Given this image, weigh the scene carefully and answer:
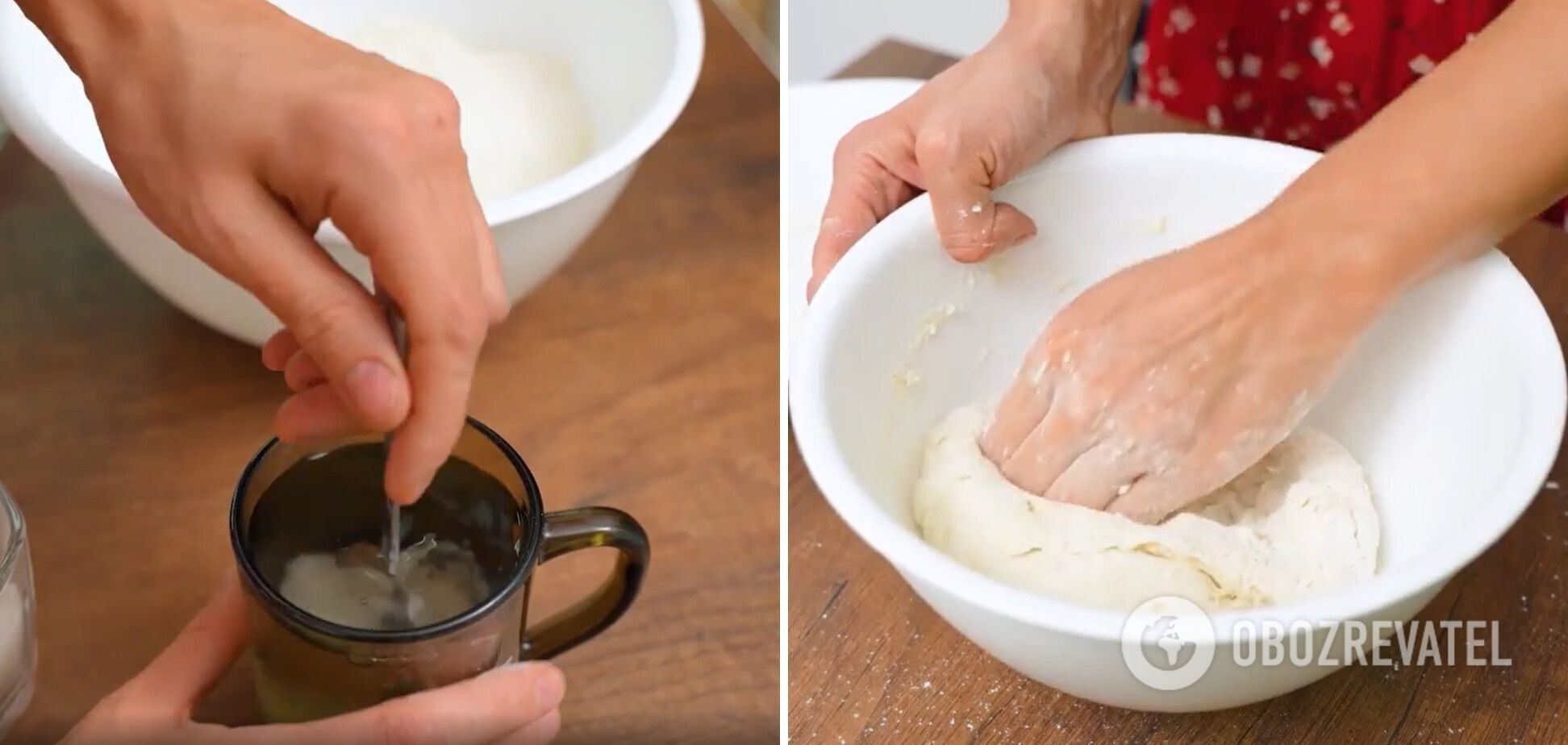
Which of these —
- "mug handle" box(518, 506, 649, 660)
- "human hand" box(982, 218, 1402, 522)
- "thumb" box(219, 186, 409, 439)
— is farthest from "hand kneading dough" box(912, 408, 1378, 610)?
"thumb" box(219, 186, 409, 439)

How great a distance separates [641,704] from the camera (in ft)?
1.50

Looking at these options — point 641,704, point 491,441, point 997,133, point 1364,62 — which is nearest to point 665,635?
point 641,704

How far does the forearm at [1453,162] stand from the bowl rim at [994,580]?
0.04 meters

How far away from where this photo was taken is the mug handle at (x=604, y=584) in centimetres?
37

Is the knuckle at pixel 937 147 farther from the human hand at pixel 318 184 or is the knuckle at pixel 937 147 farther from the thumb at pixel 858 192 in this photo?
the human hand at pixel 318 184

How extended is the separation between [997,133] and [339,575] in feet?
0.99

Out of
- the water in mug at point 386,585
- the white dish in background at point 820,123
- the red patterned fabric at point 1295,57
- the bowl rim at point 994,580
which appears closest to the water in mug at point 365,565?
the water in mug at point 386,585

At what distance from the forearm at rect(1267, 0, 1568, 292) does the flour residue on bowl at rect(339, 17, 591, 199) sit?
0.32 metres

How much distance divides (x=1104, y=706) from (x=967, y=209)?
191 millimetres

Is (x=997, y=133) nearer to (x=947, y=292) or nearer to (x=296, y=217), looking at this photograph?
(x=947, y=292)

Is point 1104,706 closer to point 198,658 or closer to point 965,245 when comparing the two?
point 965,245

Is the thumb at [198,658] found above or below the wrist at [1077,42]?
below

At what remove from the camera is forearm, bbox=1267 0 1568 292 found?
432 millimetres

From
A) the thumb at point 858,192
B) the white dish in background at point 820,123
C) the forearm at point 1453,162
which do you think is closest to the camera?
the forearm at point 1453,162
